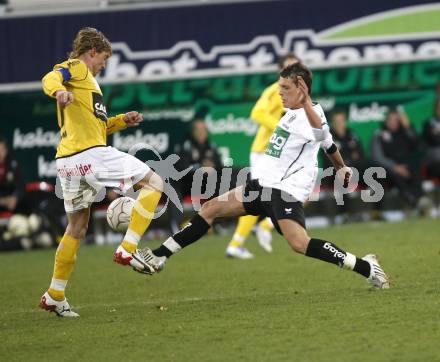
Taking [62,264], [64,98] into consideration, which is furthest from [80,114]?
[62,264]

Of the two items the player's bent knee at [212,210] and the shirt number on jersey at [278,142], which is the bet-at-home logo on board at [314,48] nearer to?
the player's bent knee at [212,210]

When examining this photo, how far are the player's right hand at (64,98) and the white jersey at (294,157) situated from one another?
6.45 feet

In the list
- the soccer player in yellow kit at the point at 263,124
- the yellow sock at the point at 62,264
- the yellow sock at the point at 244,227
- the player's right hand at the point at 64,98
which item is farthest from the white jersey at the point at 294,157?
the yellow sock at the point at 244,227

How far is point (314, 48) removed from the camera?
58.7 ft

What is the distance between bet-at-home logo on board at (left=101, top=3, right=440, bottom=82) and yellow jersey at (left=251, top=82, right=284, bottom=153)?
506 centimetres

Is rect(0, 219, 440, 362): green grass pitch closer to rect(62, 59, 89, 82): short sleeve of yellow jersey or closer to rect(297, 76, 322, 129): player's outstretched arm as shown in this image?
rect(297, 76, 322, 129): player's outstretched arm

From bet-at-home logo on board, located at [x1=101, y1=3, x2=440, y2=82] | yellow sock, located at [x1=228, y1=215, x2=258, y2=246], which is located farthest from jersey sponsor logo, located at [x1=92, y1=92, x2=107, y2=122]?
bet-at-home logo on board, located at [x1=101, y1=3, x2=440, y2=82]

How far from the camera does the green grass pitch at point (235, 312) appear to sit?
6633 millimetres

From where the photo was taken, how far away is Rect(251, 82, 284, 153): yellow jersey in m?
12.2

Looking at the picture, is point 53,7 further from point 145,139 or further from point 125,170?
point 125,170

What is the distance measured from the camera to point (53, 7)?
17.6m

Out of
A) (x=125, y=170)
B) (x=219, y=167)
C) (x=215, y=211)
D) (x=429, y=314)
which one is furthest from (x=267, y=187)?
(x=219, y=167)

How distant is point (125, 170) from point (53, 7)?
978 cm

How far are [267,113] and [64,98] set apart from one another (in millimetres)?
4886
